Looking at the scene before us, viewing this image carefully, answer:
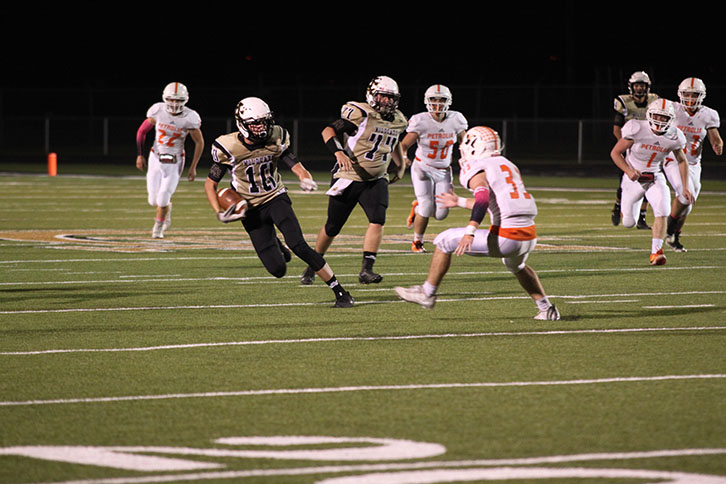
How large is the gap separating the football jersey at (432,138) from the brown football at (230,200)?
5.33m

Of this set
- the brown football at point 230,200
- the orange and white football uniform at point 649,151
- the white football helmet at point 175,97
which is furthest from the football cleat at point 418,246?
the brown football at point 230,200

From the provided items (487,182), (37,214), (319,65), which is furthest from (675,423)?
(319,65)

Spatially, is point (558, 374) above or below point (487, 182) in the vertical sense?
below

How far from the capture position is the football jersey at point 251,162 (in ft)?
32.7

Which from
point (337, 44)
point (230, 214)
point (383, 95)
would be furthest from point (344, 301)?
point (337, 44)

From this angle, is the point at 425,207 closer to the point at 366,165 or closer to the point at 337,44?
the point at 366,165

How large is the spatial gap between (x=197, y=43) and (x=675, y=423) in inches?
1984

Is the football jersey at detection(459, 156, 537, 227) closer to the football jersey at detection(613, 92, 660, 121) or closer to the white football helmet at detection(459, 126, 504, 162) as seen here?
the white football helmet at detection(459, 126, 504, 162)

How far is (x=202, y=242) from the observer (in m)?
15.5

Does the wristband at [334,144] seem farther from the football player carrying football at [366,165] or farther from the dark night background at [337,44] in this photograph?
the dark night background at [337,44]

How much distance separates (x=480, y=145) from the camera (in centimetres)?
885

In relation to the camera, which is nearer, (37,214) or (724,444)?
(724,444)

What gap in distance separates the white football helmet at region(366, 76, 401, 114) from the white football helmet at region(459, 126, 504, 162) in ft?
9.32

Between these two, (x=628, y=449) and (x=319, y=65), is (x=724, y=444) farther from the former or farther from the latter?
(x=319, y=65)
